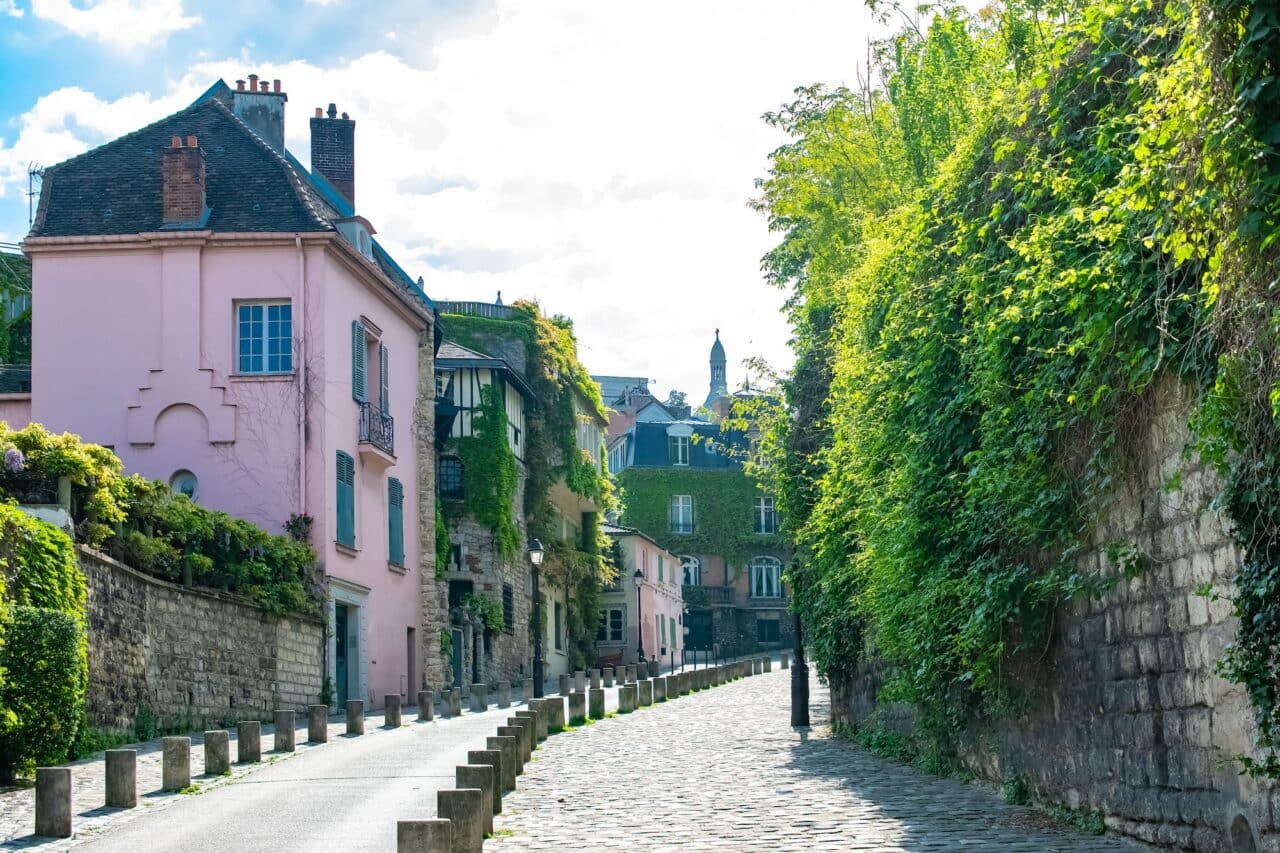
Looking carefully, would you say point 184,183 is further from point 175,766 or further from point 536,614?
point 175,766

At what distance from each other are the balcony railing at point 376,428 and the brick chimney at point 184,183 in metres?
4.92

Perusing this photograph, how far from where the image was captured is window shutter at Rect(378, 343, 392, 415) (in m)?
31.1

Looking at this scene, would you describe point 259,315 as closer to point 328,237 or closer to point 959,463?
point 328,237

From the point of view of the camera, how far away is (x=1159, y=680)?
8.78 metres

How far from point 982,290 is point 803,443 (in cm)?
1099

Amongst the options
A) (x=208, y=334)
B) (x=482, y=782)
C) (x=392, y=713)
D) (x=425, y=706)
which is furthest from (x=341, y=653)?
(x=482, y=782)

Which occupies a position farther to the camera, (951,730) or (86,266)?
(86,266)

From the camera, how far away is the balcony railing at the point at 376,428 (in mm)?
29688

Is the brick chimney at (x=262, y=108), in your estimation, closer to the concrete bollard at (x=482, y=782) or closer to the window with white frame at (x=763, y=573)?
the concrete bollard at (x=482, y=782)

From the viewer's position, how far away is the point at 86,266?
27.6 metres

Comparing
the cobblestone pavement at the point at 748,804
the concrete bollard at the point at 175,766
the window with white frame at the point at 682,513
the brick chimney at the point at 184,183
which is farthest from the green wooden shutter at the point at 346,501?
the window with white frame at the point at 682,513

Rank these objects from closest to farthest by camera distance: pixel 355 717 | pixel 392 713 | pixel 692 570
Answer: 1. pixel 355 717
2. pixel 392 713
3. pixel 692 570

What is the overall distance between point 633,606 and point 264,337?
107 ft

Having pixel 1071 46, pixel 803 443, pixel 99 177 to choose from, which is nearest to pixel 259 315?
pixel 99 177
